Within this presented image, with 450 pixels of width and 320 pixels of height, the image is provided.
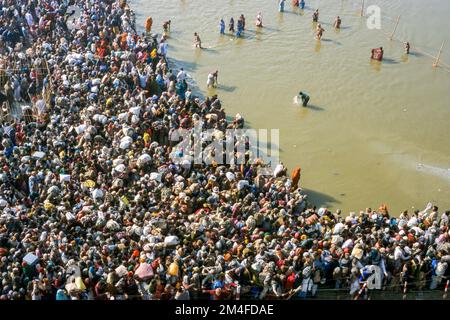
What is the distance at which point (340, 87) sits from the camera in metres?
27.0

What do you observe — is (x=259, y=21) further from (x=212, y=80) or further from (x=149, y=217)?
(x=149, y=217)

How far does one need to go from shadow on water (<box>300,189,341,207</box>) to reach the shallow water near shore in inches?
1.3

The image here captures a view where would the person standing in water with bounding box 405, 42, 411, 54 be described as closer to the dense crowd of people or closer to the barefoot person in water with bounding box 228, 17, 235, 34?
the barefoot person in water with bounding box 228, 17, 235, 34

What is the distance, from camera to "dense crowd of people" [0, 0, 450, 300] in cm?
1419

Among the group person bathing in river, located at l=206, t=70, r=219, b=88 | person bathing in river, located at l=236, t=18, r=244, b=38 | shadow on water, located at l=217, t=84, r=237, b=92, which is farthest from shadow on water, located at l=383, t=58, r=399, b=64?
person bathing in river, located at l=206, t=70, r=219, b=88

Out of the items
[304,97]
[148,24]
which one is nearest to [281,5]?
[148,24]

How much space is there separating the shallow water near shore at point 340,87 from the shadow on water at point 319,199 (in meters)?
0.03

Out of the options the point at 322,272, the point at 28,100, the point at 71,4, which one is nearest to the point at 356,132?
the point at 322,272

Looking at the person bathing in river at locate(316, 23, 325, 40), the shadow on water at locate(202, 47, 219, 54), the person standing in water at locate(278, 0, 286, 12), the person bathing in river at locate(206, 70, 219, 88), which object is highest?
the person standing in water at locate(278, 0, 286, 12)

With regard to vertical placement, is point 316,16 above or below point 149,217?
above

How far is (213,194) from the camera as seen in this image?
17.5m

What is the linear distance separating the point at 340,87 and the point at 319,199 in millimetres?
8226

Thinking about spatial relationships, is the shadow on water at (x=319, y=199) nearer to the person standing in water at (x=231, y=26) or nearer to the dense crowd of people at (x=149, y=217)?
the dense crowd of people at (x=149, y=217)
